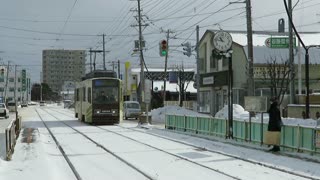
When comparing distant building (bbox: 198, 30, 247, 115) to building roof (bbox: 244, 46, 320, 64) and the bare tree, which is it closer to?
building roof (bbox: 244, 46, 320, 64)

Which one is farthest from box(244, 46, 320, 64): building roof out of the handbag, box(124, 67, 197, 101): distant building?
box(124, 67, 197, 101): distant building

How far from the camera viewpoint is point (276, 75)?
46938 millimetres

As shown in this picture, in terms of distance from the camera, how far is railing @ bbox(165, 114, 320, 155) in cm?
1611

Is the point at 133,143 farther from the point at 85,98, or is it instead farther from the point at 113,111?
the point at 85,98

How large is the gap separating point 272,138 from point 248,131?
2.98 m

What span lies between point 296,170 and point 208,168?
224 centimetres

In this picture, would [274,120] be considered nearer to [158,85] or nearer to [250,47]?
[250,47]

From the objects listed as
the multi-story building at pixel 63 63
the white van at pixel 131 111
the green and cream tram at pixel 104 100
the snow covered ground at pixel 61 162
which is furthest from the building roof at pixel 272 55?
the multi-story building at pixel 63 63

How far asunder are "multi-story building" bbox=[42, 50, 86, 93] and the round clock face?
79.1 m

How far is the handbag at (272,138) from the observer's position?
17203 mm

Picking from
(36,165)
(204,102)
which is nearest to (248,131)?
(36,165)

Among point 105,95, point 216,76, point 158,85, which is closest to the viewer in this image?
point 105,95

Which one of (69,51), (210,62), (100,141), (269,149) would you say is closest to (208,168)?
(269,149)

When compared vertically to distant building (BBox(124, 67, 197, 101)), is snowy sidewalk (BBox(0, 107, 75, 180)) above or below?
below
